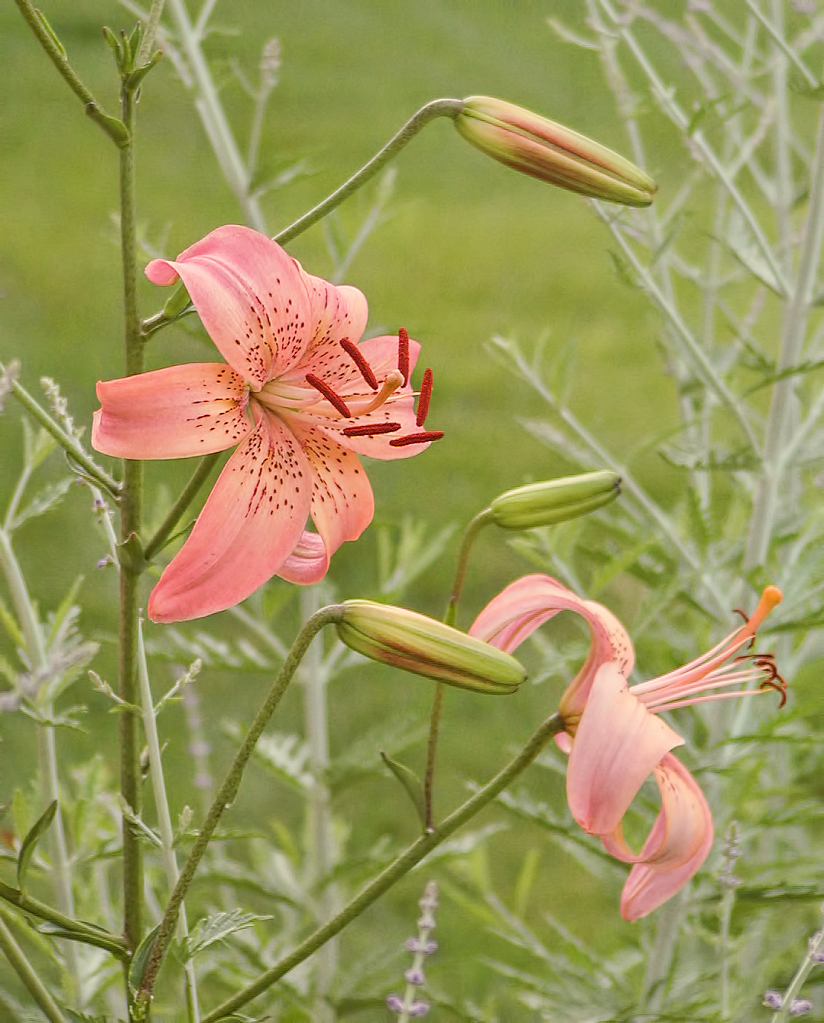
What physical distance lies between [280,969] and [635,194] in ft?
1.12

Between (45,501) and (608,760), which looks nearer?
(608,760)

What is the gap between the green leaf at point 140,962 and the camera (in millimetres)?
489

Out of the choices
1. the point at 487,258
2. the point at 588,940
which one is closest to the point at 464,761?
the point at 588,940

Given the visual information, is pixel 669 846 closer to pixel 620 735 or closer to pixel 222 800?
pixel 620 735

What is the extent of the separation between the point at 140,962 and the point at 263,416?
9.0 inches

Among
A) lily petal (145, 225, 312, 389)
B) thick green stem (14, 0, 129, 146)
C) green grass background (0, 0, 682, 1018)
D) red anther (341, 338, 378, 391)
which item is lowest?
green grass background (0, 0, 682, 1018)

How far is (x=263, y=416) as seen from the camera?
57cm

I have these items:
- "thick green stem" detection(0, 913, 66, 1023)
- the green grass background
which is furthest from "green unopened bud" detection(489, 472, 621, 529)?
the green grass background

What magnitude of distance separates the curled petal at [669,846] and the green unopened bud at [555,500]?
0.13 m

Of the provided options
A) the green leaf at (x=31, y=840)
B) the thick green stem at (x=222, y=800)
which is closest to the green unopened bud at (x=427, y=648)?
the thick green stem at (x=222, y=800)

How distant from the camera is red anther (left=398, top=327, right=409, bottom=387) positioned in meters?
0.53

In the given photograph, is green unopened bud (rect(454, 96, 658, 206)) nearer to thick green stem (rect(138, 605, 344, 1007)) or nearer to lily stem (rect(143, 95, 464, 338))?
lily stem (rect(143, 95, 464, 338))

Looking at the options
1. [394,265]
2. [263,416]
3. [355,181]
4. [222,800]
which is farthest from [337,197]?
[394,265]

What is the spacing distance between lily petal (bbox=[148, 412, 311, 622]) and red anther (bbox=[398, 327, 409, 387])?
2.2 inches
